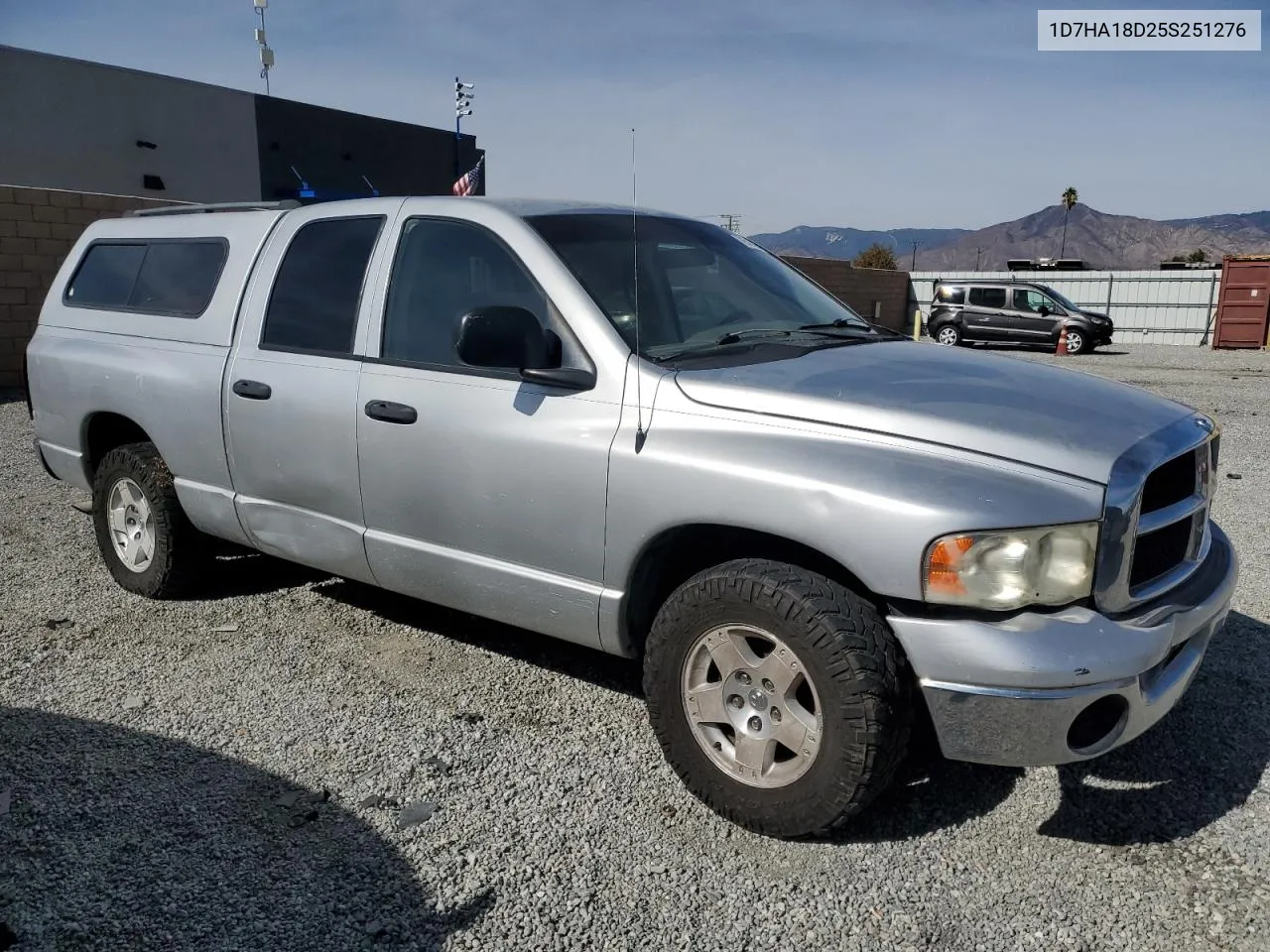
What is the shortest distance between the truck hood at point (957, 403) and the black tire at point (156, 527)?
9.48 ft

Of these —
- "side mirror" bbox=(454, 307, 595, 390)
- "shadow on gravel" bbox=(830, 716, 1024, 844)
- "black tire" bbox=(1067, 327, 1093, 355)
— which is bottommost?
"shadow on gravel" bbox=(830, 716, 1024, 844)

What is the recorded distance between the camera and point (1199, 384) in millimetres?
15727

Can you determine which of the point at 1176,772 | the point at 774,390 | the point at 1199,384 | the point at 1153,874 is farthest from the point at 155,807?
the point at 1199,384

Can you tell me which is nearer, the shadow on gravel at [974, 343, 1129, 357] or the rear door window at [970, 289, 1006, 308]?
the shadow on gravel at [974, 343, 1129, 357]

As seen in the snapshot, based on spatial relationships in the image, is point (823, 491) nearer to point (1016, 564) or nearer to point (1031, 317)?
point (1016, 564)

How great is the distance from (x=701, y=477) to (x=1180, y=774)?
75.0 inches

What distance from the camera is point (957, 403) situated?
112 inches

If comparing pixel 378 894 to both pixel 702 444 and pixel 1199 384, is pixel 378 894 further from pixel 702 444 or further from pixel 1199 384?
pixel 1199 384

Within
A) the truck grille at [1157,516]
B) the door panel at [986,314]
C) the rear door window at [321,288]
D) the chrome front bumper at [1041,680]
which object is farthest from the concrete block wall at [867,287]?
the chrome front bumper at [1041,680]

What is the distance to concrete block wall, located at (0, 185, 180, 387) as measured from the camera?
1220 centimetres

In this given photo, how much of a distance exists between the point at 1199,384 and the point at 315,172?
23181 mm

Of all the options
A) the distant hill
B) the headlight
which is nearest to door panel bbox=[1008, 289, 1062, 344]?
the distant hill

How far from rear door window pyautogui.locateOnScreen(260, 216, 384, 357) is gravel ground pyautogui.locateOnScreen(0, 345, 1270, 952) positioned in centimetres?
135

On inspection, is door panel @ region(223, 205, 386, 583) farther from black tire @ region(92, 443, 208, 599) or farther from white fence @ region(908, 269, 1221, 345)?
white fence @ region(908, 269, 1221, 345)
